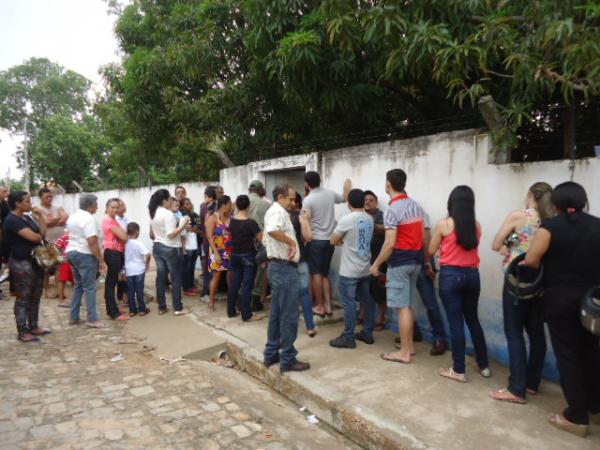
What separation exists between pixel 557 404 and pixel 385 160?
306 cm

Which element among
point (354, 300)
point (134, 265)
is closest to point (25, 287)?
point (134, 265)

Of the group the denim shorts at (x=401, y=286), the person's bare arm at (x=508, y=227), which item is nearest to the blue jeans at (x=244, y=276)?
the denim shorts at (x=401, y=286)

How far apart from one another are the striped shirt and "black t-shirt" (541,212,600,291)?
4.23 ft

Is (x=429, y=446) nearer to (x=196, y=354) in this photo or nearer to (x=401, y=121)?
(x=196, y=354)

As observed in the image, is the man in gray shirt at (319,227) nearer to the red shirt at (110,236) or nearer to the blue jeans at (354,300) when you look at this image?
the blue jeans at (354,300)

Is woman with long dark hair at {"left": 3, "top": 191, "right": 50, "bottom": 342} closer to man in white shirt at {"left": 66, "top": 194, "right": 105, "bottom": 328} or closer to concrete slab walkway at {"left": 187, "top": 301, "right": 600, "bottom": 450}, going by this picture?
man in white shirt at {"left": 66, "top": 194, "right": 105, "bottom": 328}

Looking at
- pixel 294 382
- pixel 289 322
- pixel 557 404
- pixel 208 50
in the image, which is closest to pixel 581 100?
pixel 557 404

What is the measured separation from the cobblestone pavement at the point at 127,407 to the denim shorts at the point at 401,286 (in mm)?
1378

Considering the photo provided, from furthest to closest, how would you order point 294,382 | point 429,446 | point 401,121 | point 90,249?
point 401,121 < point 90,249 < point 294,382 < point 429,446

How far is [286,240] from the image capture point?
13.5 feet

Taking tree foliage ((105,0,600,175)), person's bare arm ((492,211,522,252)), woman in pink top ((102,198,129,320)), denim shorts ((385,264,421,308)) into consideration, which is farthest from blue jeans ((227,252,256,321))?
person's bare arm ((492,211,522,252))

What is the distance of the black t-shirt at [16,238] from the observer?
5.28 metres

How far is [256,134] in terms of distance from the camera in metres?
7.95

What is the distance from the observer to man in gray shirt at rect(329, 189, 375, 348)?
460cm
